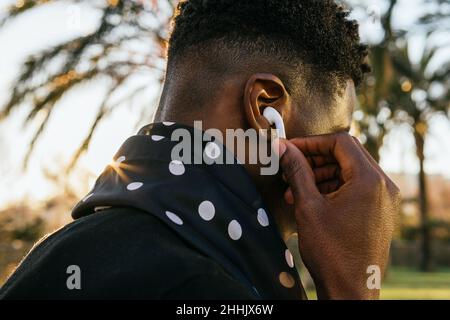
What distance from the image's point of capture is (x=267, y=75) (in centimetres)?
170

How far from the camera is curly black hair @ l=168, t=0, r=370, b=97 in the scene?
71.5 inches

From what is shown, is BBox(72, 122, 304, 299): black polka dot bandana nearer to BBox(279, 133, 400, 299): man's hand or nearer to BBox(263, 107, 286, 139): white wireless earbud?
BBox(279, 133, 400, 299): man's hand

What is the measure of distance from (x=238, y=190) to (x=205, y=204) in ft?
0.39

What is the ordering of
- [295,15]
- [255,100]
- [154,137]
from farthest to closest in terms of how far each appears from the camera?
[295,15], [255,100], [154,137]

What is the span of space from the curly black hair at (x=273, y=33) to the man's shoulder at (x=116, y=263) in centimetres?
65

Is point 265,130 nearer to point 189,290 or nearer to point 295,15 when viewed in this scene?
point 295,15

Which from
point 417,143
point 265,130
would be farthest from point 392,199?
point 417,143

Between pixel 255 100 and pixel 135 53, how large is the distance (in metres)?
9.97

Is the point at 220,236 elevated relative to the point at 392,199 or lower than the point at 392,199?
lower

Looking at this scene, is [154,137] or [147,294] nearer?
[147,294]

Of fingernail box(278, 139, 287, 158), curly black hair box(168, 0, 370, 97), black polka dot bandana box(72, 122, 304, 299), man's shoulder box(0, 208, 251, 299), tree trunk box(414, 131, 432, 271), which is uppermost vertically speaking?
tree trunk box(414, 131, 432, 271)

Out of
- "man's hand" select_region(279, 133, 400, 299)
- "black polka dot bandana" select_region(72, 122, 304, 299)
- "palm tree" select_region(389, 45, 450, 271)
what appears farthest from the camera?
"palm tree" select_region(389, 45, 450, 271)

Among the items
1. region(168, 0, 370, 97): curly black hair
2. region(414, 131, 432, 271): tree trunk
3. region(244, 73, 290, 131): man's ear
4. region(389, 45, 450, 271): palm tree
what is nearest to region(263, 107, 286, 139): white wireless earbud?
region(244, 73, 290, 131): man's ear

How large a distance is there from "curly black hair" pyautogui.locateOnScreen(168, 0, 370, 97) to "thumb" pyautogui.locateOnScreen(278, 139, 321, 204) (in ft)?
0.90
